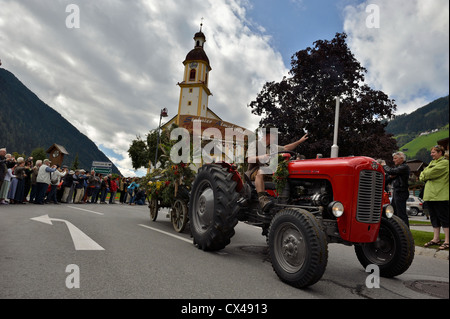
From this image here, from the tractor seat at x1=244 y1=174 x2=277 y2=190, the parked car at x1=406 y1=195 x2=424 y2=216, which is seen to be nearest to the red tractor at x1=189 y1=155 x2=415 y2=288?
the tractor seat at x1=244 y1=174 x2=277 y2=190

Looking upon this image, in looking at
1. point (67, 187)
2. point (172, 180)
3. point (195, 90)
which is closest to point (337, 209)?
point (172, 180)

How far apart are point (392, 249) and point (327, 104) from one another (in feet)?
38.6

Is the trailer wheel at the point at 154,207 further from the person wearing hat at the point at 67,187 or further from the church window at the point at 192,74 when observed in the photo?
the church window at the point at 192,74

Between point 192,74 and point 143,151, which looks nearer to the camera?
point 143,151

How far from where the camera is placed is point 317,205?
3.62 meters

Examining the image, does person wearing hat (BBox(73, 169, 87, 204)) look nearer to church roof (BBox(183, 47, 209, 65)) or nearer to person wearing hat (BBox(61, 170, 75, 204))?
person wearing hat (BBox(61, 170, 75, 204))

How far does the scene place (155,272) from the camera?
130 inches

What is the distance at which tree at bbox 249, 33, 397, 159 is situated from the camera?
14086 mm

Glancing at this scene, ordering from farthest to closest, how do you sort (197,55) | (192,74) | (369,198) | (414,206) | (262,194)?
(192,74) < (197,55) < (414,206) < (262,194) < (369,198)

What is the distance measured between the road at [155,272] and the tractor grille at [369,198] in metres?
0.78

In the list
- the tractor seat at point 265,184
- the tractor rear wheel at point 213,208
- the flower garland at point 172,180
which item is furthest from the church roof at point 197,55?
the tractor seat at point 265,184

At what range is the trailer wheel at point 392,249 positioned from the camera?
139 inches

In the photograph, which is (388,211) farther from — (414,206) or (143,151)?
(143,151)
